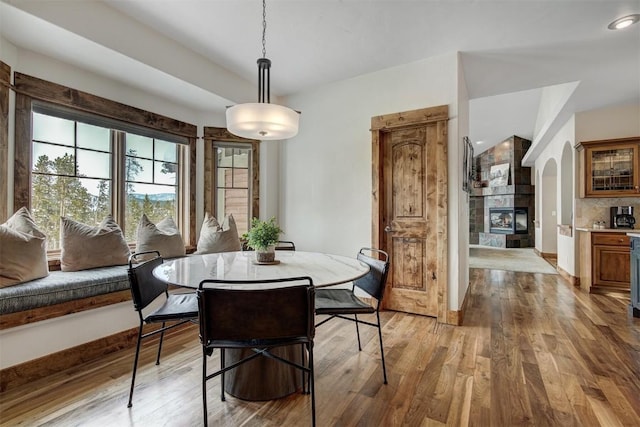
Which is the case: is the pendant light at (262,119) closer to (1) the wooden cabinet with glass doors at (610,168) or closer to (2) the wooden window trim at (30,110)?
(2) the wooden window trim at (30,110)

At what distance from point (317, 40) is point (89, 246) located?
272 cm

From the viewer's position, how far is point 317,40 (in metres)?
2.95

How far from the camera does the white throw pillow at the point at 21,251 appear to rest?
2023mm

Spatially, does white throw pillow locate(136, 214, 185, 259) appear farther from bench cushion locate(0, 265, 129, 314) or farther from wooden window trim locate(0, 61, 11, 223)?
wooden window trim locate(0, 61, 11, 223)

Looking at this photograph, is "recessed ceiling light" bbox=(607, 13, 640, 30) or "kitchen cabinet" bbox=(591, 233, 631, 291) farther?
"kitchen cabinet" bbox=(591, 233, 631, 291)

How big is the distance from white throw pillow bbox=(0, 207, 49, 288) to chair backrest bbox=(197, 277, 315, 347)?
1.59 meters

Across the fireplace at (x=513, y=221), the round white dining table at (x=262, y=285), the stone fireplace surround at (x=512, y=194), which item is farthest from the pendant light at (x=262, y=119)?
the fireplace at (x=513, y=221)

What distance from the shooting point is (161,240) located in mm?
3154

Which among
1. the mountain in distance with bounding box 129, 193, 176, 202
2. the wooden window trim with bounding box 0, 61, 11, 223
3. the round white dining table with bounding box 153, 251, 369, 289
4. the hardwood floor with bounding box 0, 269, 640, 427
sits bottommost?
the hardwood floor with bounding box 0, 269, 640, 427

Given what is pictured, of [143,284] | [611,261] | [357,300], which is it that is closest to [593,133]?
[611,261]

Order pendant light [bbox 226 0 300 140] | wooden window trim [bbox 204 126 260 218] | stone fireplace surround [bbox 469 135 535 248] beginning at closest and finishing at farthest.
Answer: pendant light [bbox 226 0 300 140] < wooden window trim [bbox 204 126 260 218] < stone fireplace surround [bbox 469 135 535 248]

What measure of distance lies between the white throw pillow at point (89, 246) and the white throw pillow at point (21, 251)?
261 mm

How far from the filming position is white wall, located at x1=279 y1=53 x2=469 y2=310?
3188 millimetres

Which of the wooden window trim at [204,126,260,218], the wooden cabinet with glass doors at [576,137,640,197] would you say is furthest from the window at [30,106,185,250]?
the wooden cabinet with glass doors at [576,137,640,197]
